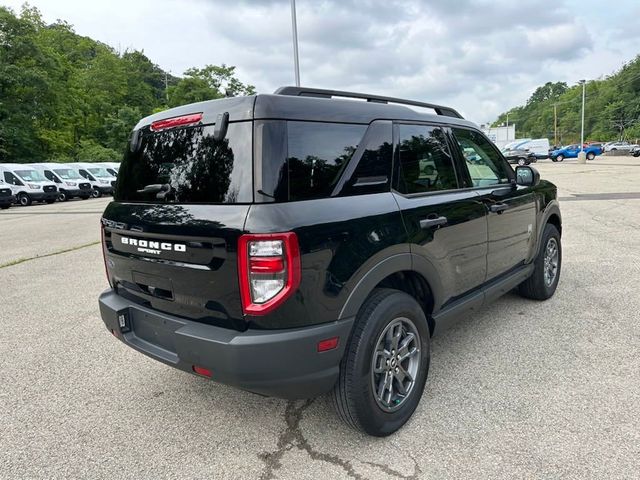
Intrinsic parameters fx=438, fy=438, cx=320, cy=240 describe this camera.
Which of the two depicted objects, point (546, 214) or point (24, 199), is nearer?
point (546, 214)

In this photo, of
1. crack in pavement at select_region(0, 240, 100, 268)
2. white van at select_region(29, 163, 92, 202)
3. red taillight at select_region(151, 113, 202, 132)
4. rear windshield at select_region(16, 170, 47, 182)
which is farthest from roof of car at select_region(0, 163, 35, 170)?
red taillight at select_region(151, 113, 202, 132)

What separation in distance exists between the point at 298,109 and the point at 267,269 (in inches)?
33.3

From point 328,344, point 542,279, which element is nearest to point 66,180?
point 542,279

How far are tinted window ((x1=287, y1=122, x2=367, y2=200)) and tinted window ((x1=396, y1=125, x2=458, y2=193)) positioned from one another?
0.45m

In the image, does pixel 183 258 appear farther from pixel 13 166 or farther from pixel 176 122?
pixel 13 166

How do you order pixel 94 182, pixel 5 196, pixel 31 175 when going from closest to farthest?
pixel 5 196, pixel 31 175, pixel 94 182

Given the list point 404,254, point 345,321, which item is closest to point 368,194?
point 404,254

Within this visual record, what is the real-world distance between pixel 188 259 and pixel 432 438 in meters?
1.66

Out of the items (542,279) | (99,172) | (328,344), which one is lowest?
(542,279)

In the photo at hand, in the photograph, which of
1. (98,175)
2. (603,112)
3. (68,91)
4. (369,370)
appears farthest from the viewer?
(603,112)

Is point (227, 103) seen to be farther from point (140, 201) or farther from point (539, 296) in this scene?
point (539, 296)

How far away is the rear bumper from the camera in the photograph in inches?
80.3

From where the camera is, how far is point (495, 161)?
379 cm

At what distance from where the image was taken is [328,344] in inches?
84.7
